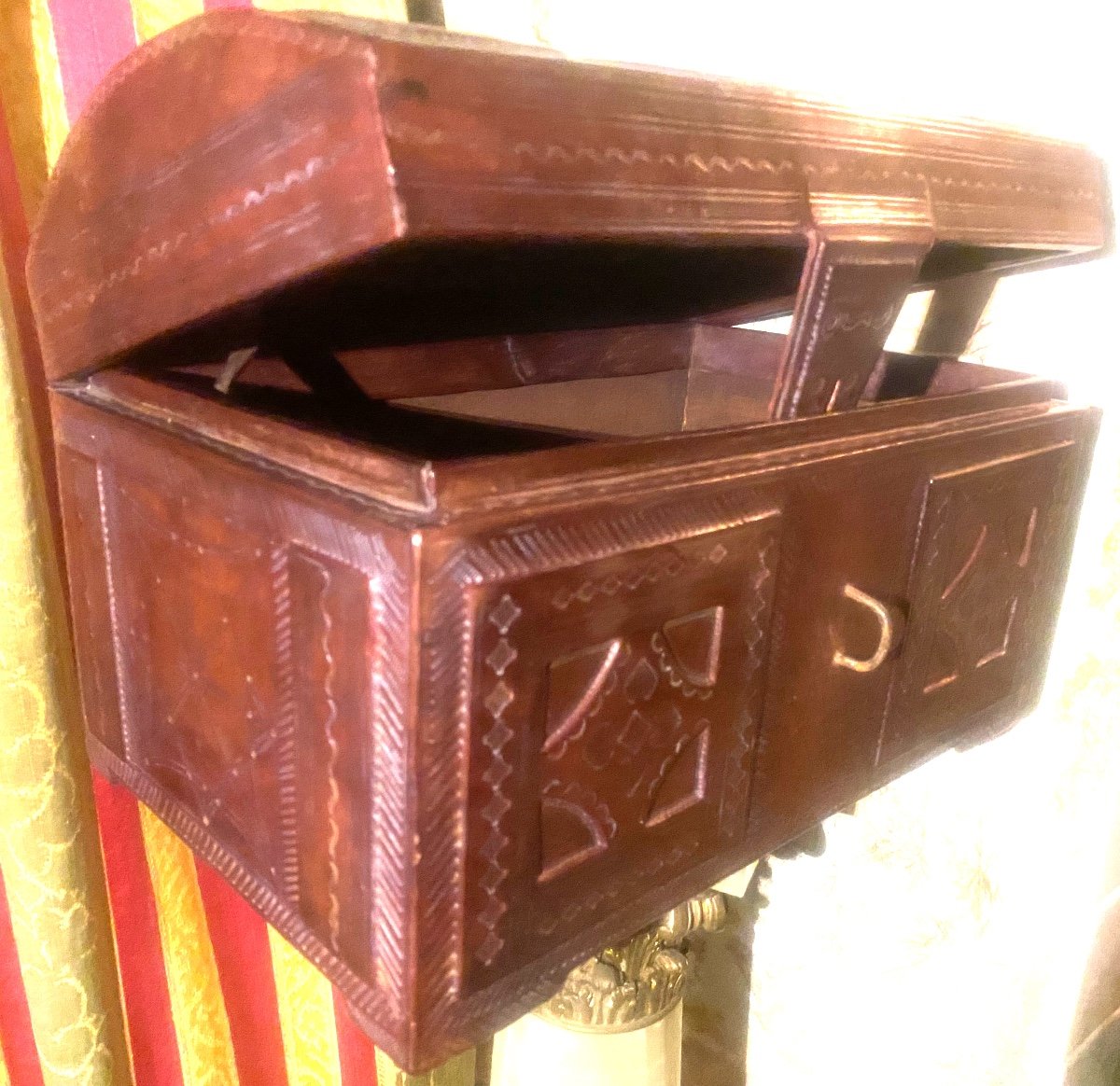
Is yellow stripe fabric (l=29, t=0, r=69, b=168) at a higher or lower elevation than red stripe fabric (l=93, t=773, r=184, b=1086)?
higher

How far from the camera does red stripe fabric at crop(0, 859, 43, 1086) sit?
0.89 m

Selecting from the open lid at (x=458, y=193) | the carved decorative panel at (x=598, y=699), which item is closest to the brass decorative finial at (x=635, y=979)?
the carved decorative panel at (x=598, y=699)

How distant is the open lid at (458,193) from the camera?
0.45 m

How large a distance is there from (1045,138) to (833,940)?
2.88ft

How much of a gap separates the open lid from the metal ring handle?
0.13 m

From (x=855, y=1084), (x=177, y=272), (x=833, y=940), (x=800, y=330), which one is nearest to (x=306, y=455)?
(x=177, y=272)

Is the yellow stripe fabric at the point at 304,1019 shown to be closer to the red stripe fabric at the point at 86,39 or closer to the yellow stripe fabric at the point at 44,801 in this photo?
the yellow stripe fabric at the point at 44,801

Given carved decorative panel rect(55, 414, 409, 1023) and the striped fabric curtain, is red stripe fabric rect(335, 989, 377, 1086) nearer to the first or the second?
the striped fabric curtain

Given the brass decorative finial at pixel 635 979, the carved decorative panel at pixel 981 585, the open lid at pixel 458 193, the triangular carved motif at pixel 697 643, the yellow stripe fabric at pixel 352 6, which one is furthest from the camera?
the brass decorative finial at pixel 635 979

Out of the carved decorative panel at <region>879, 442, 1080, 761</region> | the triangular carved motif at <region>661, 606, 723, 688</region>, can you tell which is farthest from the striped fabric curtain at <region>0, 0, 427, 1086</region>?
the carved decorative panel at <region>879, 442, 1080, 761</region>

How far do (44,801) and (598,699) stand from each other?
51cm

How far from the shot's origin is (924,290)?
37.8 inches

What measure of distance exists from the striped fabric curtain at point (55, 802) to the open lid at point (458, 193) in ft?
0.45

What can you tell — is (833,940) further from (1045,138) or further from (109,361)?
(109,361)
